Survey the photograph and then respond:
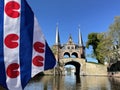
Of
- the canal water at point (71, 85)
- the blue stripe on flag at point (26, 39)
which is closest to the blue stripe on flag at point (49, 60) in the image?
the blue stripe on flag at point (26, 39)

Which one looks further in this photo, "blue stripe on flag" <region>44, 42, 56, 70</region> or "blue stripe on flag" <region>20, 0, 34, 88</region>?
"blue stripe on flag" <region>44, 42, 56, 70</region>

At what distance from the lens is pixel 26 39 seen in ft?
10.1

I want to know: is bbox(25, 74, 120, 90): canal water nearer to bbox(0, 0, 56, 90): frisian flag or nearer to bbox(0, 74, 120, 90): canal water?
bbox(0, 74, 120, 90): canal water

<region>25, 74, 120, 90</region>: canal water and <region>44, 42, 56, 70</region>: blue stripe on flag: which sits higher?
<region>44, 42, 56, 70</region>: blue stripe on flag

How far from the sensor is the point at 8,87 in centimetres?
287

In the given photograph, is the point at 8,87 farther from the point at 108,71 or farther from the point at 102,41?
the point at 108,71

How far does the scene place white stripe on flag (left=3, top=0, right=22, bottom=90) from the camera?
9.57 ft

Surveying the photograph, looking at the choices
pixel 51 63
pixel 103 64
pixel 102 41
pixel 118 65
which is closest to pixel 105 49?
pixel 102 41

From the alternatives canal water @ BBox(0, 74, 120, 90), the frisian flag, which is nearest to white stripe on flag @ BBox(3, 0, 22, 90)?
the frisian flag

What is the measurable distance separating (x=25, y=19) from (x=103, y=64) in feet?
233

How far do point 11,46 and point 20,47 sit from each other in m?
0.11

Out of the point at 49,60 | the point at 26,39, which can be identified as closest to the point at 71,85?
the point at 49,60

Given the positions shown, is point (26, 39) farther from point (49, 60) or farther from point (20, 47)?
point (49, 60)

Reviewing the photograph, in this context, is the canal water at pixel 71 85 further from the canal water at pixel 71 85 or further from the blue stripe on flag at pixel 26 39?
the blue stripe on flag at pixel 26 39
